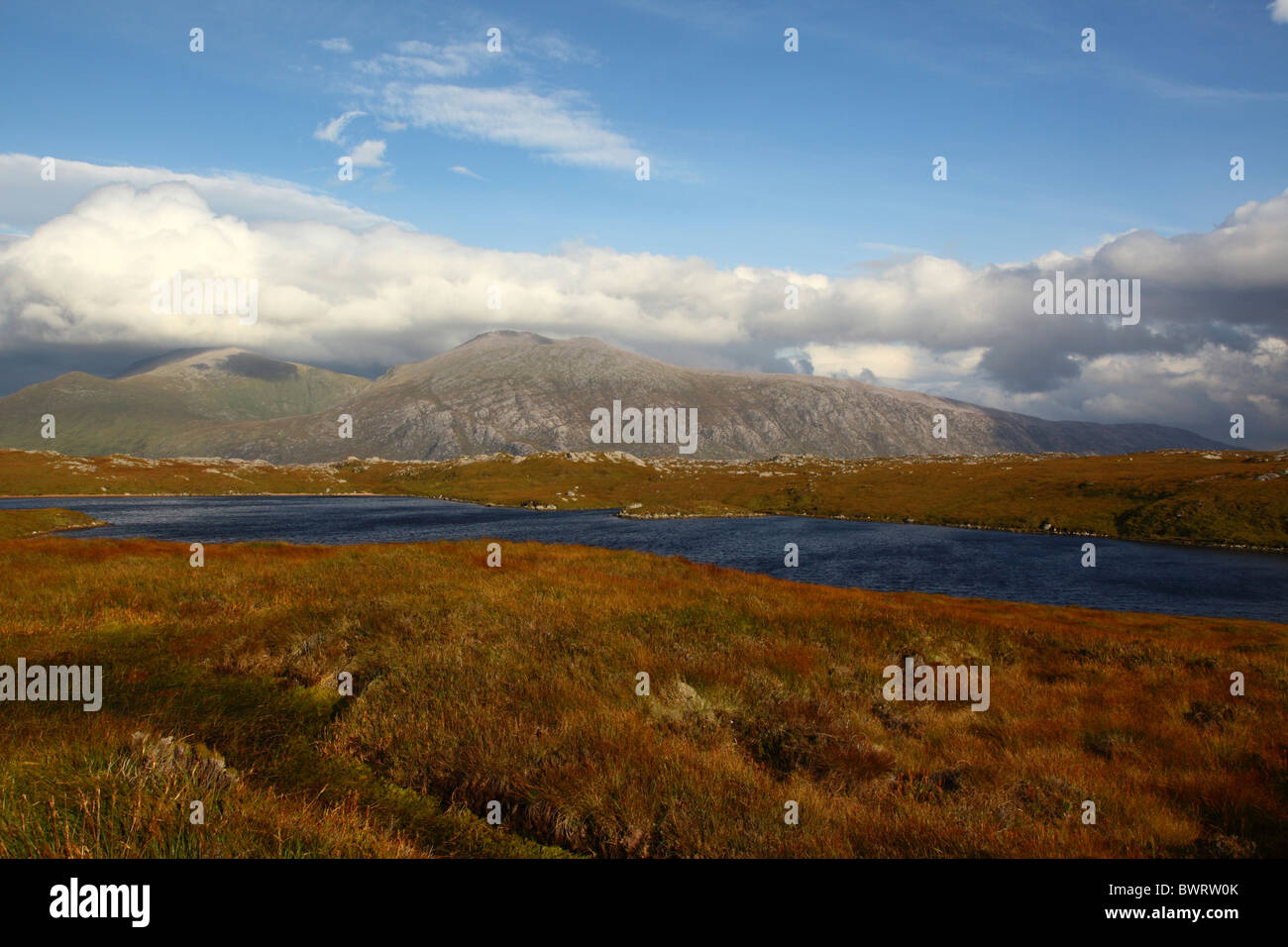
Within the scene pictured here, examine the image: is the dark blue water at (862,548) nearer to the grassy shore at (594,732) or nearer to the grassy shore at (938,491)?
the grassy shore at (938,491)

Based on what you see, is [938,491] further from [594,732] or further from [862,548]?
[594,732]

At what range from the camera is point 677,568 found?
95.1 feet

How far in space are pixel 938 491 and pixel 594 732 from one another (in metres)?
128

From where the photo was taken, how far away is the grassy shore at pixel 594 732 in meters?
7.16

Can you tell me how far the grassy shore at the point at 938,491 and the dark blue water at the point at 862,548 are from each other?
8.96 m

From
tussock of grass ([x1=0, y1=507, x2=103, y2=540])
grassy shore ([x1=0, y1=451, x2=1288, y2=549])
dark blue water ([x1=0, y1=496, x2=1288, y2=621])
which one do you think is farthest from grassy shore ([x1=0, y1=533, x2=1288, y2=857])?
grassy shore ([x1=0, y1=451, x2=1288, y2=549])

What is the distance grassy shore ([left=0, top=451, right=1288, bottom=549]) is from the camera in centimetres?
8569

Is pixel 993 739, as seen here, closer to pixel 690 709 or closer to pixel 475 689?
pixel 690 709

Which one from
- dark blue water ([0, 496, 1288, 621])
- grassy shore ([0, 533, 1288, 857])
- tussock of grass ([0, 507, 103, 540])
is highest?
grassy shore ([0, 533, 1288, 857])

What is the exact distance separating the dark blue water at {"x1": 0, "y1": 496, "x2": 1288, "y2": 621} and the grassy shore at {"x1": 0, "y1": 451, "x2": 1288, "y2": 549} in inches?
353

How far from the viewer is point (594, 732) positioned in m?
9.90

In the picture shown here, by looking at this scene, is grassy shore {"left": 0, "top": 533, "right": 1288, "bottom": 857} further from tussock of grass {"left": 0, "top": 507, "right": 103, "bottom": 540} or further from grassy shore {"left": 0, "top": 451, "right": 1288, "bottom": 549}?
grassy shore {"left": 0, "top": 451, "right": 1288, "bottom": 549}

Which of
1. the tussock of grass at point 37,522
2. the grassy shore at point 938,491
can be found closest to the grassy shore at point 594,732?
the tussock of grass at point 37,522
